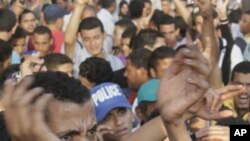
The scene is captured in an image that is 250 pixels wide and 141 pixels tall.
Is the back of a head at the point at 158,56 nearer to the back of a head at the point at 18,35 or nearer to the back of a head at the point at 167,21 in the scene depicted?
the back of a head at the point at 18,35

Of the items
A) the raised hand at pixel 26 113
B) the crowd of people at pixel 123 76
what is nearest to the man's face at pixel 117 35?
the crowd of people at pixel 123 76

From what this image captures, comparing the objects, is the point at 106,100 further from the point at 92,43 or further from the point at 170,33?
the point at 170,33

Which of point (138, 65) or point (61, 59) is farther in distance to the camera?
point (138, 65)

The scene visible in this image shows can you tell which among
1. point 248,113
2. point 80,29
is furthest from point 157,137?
point 80,29

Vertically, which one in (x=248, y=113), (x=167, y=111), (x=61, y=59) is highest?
(x=167, y=111)

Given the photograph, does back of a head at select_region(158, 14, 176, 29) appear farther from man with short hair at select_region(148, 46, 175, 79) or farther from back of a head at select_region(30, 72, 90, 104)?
back of a head at select_region(30, 72, 90, 104)

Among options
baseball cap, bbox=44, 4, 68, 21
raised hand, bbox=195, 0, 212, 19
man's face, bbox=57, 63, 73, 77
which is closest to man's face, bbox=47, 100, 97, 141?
man's face, bbox=57, 63, 73, 77

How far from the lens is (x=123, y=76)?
6.61 metres

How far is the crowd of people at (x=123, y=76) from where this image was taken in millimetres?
2635

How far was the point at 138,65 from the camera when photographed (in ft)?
20.8

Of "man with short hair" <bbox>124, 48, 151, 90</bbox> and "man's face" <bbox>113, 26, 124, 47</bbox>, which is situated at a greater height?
"man with short hair" <bbox>124, 48, 151, 90</bbox>

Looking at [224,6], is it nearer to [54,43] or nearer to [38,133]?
[54,43]

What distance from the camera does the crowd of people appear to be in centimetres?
263

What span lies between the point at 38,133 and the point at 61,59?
3.60 m
